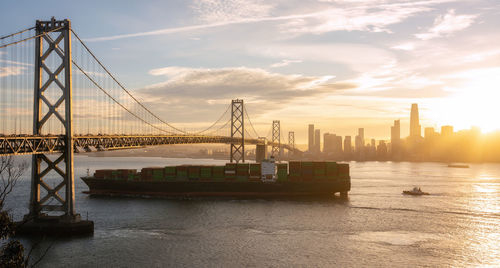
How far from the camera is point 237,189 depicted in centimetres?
5966

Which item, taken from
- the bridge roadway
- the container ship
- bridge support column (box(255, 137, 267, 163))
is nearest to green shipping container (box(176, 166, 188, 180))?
the container ship

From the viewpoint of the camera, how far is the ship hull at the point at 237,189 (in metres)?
59.6

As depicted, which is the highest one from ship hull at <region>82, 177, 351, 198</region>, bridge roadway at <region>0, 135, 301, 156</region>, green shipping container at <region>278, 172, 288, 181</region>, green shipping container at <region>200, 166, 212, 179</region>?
bridge roadway at <region>0, 135, 301, 156</region>

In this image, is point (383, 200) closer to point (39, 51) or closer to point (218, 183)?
point (218, 183)

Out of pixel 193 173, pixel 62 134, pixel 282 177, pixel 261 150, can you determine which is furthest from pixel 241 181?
pixel 261 150

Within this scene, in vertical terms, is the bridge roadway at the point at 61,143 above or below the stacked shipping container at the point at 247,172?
above

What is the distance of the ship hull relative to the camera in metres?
59.6

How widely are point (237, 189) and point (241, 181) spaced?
1.36 metres

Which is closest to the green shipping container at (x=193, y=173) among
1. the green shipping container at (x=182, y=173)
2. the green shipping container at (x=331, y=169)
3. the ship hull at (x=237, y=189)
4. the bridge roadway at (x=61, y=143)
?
the green shipping container at (x=182, y=173)

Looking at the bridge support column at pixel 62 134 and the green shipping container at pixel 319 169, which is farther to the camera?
the green shipping container at pixel 319 169

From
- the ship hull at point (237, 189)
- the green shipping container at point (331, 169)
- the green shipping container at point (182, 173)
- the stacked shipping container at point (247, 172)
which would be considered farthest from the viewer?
the green shipping container at point (331, 169)

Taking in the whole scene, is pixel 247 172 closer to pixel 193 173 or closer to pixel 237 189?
→ pixel 237 189

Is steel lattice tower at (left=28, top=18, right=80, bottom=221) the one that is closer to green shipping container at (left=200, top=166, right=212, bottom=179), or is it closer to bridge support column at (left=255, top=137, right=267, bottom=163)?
green shipping container at (left=200, top=166, right=212, bottom=179)

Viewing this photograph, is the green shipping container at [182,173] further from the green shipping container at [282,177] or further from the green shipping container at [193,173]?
the green shipping container at [282,177]
